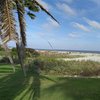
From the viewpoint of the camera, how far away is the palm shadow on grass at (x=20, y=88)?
13289mm

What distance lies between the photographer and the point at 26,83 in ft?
50.1

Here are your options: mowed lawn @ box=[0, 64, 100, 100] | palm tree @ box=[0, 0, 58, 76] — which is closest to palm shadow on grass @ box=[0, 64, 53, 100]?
mowed lawn @ box=[0, 64, 100, 100]

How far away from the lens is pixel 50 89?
45.5ft

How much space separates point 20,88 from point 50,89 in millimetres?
1490

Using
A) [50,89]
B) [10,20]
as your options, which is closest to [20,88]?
[50,89]

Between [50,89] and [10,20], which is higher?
[10,20]

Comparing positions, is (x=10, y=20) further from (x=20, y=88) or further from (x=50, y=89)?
(x=20, y=88)

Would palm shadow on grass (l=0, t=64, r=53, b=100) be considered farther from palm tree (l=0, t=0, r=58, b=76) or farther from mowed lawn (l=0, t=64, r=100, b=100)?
palm tree (l=0, t=0, r=58, b=76)

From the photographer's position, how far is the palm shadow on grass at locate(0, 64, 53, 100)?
1329cm

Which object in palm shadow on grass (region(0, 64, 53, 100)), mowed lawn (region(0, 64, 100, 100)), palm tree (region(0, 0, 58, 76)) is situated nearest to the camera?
palm tree (region(0, 0, 58, 76))

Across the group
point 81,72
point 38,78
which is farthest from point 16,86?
point 81,72

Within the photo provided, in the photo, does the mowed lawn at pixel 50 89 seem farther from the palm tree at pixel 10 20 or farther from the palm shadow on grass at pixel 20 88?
the palm tree at pixel 10 20

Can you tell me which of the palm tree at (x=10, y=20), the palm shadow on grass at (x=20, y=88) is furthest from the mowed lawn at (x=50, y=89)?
the palm tree at (x=10, y=20)

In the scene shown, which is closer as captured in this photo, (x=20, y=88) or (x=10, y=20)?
(x=10, y=20)
